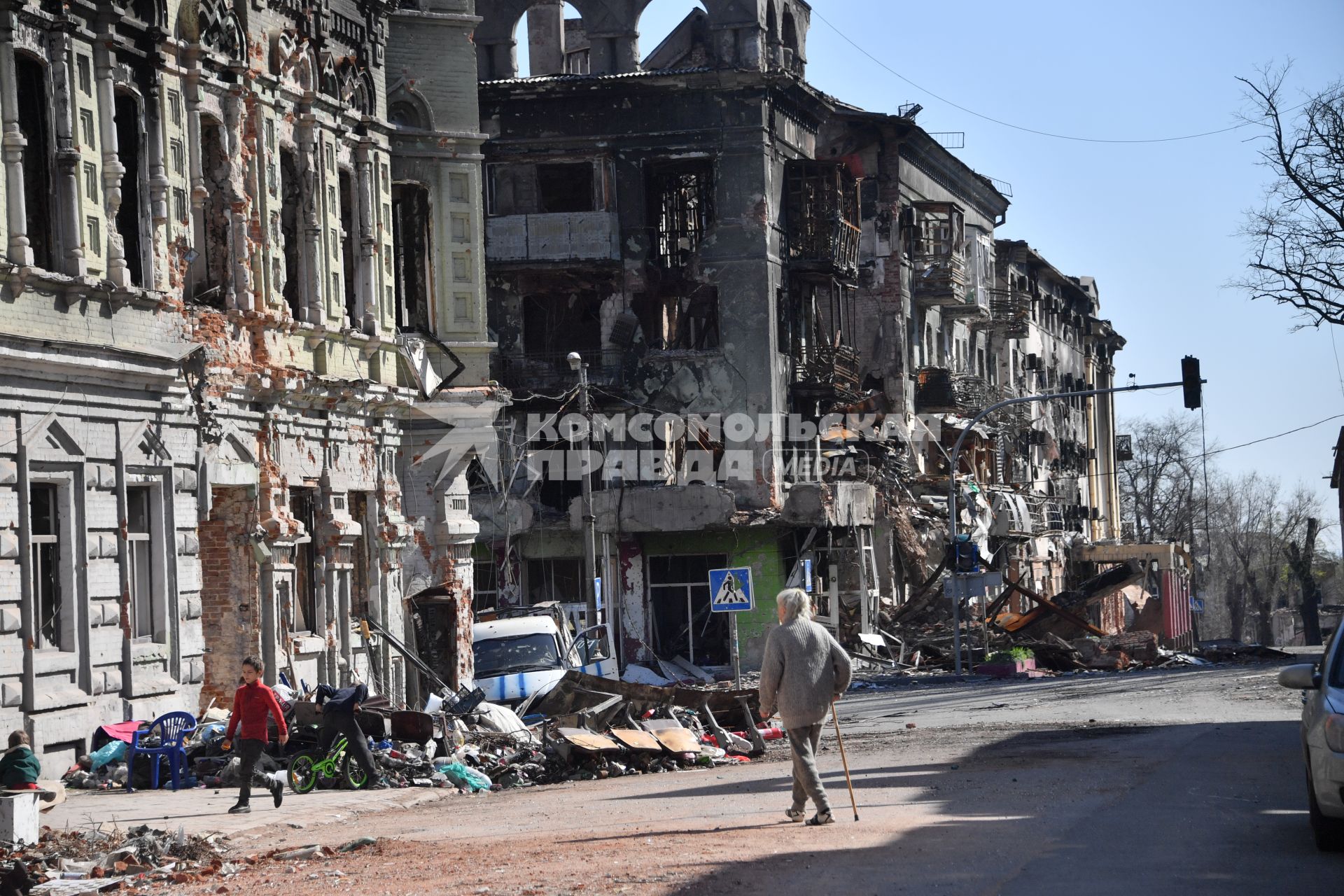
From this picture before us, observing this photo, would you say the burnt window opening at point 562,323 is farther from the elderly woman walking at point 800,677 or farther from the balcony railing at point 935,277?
the elderly woman walking at point 800,677

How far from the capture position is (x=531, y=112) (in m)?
48.0

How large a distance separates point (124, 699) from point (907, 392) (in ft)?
134

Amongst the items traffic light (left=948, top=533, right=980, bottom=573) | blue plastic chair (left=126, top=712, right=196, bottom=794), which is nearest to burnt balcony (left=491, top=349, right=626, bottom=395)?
traffic light (left=948, top=533, right=980, bottom=573)

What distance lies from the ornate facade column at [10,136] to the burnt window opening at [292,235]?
6449mm

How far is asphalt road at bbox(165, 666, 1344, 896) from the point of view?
1056cm

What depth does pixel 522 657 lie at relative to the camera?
98.2ft

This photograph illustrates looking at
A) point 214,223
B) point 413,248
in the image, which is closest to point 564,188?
point 413,248

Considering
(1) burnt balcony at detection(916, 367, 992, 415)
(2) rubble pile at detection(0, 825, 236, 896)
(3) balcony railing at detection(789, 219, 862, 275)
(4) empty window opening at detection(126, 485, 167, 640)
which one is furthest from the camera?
(1) burnt balcony at detection(916, 367, 992, 415)

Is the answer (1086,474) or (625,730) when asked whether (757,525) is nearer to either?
(625,730)

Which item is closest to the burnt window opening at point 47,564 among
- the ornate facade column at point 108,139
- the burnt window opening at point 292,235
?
the ornate facade column at point 108,139

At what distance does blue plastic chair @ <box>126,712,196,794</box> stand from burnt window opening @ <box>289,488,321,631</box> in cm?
479

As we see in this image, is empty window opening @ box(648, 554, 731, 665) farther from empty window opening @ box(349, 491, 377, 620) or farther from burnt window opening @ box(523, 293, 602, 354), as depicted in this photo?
empty window opening @ box(349, 491, 377, 620)

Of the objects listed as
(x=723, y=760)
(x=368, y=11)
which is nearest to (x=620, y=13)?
(x=368, y=11)

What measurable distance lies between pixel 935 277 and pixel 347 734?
4354 cm
